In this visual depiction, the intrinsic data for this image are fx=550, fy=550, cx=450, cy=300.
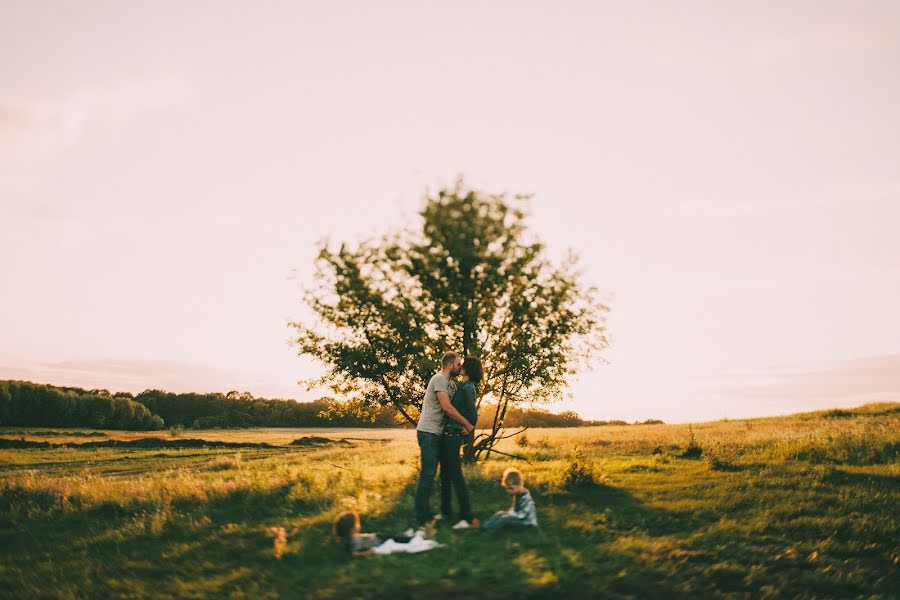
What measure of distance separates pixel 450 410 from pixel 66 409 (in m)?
94.7

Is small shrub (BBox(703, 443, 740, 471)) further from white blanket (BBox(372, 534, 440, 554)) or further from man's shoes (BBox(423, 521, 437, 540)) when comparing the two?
white blanket (BBox(372, 534, 440, 554))

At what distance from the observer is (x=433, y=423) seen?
1153cm

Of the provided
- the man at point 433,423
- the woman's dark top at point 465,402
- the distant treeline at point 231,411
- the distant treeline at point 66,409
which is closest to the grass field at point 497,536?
the man at point 433,423

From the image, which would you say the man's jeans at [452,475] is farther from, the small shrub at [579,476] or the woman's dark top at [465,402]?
the small shrub at [579,476]

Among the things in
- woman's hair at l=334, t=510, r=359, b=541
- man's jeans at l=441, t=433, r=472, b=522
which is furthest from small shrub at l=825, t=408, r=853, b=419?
woman's hair at l=334, t=510, r=359, b=541

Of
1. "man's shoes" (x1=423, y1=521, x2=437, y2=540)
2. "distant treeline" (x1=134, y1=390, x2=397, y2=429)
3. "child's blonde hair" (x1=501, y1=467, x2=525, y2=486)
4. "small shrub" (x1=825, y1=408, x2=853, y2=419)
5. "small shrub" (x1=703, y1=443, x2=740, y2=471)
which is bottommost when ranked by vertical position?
"distant treeline" (x1=134, y1=390, x2=397, y2=429)

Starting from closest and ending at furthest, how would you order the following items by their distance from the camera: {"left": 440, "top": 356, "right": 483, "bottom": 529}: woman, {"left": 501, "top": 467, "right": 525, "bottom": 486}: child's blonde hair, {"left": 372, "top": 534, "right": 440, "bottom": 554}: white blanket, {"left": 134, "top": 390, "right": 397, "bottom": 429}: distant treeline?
{"left": 372, "top": 534, "right": 440, "bottom": 554}: white blanket → {"left": 501, "top": 467, "right": 525, "bottom": 486}: child's blonde hair → {"left": 440, "top": 356, "right": 483, "bottom": 529}: woman → {"left": 134, "top": 390, "right": 397, "bottom": 429}: distant treeline

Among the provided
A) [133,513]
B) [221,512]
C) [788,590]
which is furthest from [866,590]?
[133,513]

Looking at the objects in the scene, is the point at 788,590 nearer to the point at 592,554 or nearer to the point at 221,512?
the point at 592,554

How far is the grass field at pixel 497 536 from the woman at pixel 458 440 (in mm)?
965

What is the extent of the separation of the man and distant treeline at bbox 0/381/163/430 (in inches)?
3590

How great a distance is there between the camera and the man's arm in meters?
11.0

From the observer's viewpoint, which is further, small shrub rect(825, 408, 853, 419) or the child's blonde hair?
small shrub rect(825, 408, 853, 419)

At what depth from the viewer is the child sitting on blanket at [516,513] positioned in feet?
34.4
